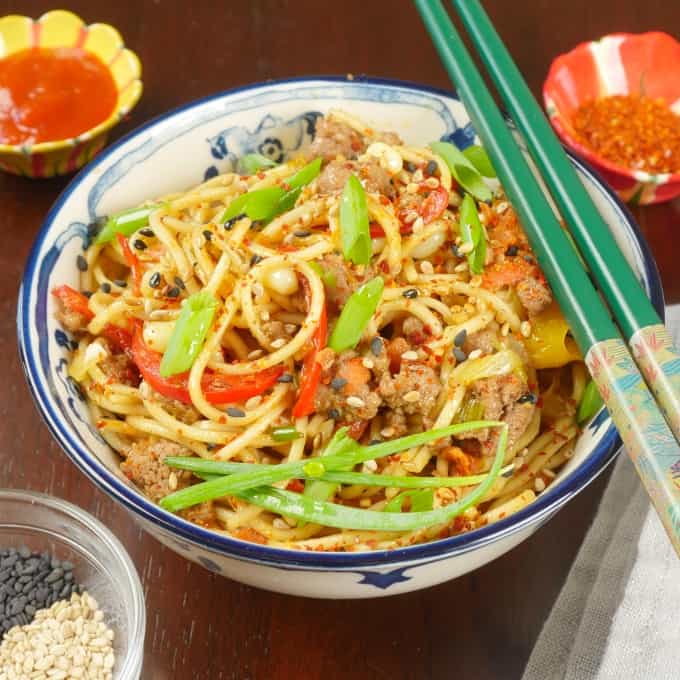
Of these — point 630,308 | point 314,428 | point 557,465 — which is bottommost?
point 557,465

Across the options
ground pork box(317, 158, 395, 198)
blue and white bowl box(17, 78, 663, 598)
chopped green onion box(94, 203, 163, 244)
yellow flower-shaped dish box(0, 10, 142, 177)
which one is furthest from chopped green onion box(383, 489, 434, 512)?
yellow flower-shaped dish box(0, 10, 142, 177)

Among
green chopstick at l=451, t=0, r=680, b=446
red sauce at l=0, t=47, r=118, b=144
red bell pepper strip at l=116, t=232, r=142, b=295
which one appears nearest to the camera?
green chopstick at l=451, t=0, r=680, b=446

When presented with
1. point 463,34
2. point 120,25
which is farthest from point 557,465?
point 120,25

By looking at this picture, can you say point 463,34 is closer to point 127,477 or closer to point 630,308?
point 630,308

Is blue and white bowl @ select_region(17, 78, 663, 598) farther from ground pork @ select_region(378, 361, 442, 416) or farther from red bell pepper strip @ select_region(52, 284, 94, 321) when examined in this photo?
ground pork @ select_region(378, 361, 442, 416)

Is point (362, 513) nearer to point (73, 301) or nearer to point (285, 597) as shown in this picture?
point (285, 597)

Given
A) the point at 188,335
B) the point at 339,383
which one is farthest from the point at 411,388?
the point at 188,335

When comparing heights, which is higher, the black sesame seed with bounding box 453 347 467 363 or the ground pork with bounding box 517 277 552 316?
the ground pork with bounding box 517 277 552 316
